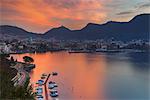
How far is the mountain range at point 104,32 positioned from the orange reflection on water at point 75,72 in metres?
0.18

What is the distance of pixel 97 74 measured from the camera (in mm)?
3863

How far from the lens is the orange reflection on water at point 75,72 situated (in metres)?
3.62

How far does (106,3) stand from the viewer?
3.60m

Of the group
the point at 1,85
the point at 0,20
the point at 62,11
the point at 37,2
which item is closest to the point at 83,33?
the point at 62,11

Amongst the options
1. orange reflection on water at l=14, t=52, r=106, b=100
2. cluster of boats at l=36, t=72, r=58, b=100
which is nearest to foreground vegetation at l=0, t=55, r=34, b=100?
cluster of boats at l=36, t=72, r=58, b=100

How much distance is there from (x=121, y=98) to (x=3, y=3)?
145 cm

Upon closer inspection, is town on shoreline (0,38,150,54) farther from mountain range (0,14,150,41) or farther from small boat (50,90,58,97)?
small boat (50,90,58,97)

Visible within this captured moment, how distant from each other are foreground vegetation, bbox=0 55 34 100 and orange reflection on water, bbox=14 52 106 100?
0.77 ft

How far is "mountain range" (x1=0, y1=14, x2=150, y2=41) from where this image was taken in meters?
3.53

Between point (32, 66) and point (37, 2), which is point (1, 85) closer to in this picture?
point (32, 66)

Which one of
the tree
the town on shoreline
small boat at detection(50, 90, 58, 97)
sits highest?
the town on shoreline

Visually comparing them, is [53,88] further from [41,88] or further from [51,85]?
[41,88]

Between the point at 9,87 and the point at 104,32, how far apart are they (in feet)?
3.93

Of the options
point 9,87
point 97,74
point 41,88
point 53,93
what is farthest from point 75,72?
point 9,87
